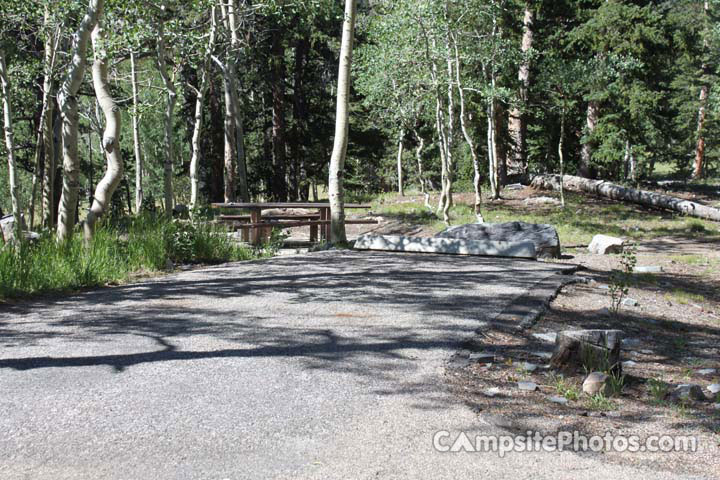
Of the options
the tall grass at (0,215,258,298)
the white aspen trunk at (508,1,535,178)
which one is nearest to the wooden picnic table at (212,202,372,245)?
the tall grass at (0,215,258,298)

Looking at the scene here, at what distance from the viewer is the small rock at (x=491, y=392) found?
13.7 feet

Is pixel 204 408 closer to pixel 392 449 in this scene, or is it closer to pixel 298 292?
pixel 392 449

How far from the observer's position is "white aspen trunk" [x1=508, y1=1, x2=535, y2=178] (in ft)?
77.8

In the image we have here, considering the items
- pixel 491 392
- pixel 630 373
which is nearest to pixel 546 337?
pixel 630 373

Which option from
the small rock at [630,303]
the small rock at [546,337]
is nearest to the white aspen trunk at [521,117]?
the small rock at [630,303]

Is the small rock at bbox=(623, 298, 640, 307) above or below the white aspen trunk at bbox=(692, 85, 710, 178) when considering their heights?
below

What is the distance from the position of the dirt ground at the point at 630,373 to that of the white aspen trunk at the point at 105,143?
603 centimetres

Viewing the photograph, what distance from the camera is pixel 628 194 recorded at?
21422 mm

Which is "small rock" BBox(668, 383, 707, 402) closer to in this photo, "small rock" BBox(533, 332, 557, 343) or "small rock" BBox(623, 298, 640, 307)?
"small rock" BBox(533, 332, 557, 343)

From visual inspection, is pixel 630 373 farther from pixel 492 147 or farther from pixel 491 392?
pixel 492 147

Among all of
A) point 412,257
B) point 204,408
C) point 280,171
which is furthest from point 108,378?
point 280,171

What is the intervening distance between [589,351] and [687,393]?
2.16 ft

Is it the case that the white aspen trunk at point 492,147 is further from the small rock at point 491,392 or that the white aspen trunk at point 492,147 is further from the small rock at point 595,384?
the small rock at point 491,392

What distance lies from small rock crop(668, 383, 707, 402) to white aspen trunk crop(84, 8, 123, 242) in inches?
294
